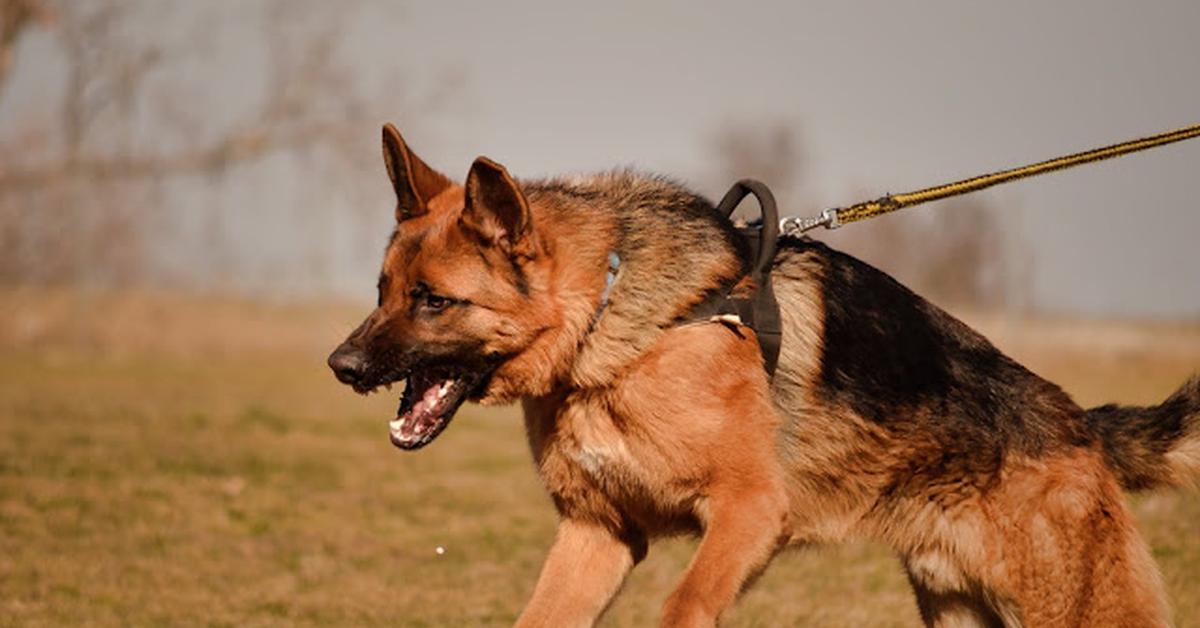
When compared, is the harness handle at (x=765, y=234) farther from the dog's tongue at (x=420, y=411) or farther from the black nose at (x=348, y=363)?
the black nose at (x=348, y=363)

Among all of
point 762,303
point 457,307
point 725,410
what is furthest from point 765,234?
point 457,307

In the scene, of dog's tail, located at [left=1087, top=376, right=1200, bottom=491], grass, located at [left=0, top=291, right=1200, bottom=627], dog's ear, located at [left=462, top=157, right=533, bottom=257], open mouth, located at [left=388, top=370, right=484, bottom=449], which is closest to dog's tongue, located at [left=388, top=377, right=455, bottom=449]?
open mouth, located at [left=388, top=370, right=484, bottom=449]

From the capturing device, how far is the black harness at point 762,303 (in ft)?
17.3

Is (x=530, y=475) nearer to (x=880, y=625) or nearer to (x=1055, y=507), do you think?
(x=880, y=625)

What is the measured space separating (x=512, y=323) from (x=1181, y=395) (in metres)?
2.89

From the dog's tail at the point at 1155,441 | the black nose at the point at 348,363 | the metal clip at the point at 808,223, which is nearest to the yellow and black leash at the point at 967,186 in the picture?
the metal clip at the point at 808,223

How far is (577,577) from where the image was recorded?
5.46 metres

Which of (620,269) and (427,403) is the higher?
(620,269)

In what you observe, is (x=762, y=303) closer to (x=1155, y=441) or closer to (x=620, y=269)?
(x=620, y=269)

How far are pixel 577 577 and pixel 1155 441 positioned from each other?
8.14ft

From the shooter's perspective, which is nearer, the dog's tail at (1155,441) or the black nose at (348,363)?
the black nose at (348,363)

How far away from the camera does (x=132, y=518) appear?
416 inches

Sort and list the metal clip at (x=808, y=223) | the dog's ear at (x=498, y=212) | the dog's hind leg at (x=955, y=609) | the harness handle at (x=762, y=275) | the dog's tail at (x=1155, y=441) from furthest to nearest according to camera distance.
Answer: the metal clip at (x=808, y=223) < the dog's hind leg at (x=955, y=609) < the dog's tail at (x=1155, y=441) < the harness handle at (x=762, y=275) < the dog's ear at (x=498, y=212)

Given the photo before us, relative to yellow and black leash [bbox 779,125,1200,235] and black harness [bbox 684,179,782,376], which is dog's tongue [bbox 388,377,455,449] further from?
yellow and black leash [bbox 779,125,1200,235]
